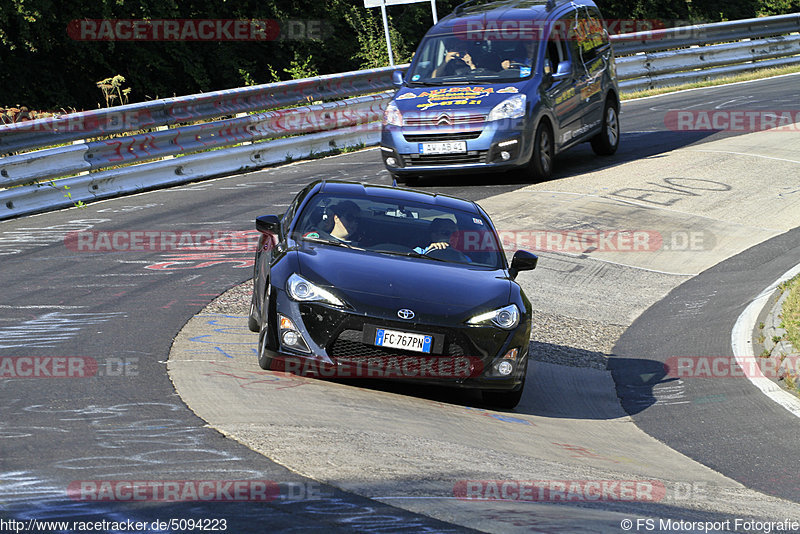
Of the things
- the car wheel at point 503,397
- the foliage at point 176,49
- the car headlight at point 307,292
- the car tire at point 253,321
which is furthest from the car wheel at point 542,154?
the foliage at point 176,49

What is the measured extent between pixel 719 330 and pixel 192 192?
7953 millimetres

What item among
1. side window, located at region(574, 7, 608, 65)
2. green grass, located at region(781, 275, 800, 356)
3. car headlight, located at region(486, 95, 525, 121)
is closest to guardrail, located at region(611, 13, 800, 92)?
side window, located at region(574, 7, 608, 65)

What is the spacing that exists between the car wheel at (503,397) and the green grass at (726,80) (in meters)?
17.4

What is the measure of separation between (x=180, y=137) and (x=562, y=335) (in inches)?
308

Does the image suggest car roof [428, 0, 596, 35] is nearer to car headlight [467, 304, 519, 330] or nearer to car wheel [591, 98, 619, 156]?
car wheel [591, 98, 619, 156]

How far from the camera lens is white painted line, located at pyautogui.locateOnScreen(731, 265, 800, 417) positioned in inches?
320

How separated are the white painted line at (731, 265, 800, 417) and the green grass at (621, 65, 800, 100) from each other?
42.4ft

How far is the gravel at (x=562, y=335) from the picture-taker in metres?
9.59

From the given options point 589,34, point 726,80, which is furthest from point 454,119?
point 726,80

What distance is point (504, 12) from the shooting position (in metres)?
15.8

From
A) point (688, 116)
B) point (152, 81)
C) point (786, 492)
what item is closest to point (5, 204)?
point (786, 492)

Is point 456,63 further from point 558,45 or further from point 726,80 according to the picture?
point 726,80

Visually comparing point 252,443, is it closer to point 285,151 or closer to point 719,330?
point 719,330

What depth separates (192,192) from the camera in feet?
49.9
